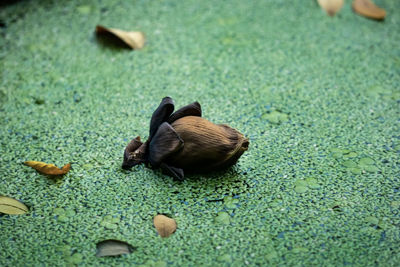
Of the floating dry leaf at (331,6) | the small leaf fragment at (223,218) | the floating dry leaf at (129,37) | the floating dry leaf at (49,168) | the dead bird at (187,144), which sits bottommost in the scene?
the floating dry leaf at (49,168)

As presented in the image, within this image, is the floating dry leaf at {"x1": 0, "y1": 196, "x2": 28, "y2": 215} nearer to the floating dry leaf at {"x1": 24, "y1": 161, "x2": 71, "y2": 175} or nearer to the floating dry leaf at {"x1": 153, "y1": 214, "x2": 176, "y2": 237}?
the floating dry leaf at {"x1": 24, "y1": 161, "x2": 71, "y2": 175}

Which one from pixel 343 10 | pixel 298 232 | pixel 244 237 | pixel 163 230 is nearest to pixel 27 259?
pixel 163 230

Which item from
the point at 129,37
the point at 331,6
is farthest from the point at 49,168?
the point at 331,6

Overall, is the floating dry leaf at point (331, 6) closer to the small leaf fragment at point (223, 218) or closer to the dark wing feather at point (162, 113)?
the dark wing feather at point (162, 113)

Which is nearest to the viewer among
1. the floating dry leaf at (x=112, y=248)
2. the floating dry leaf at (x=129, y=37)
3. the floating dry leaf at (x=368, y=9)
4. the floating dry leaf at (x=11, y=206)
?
the floating dry leaf at (x=112, y=248)

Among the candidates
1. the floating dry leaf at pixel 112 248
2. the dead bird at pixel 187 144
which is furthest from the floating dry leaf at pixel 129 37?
the floating dry leaf at pixel 112 248

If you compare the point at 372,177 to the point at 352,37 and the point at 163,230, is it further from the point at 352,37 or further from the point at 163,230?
the point at 352,37
